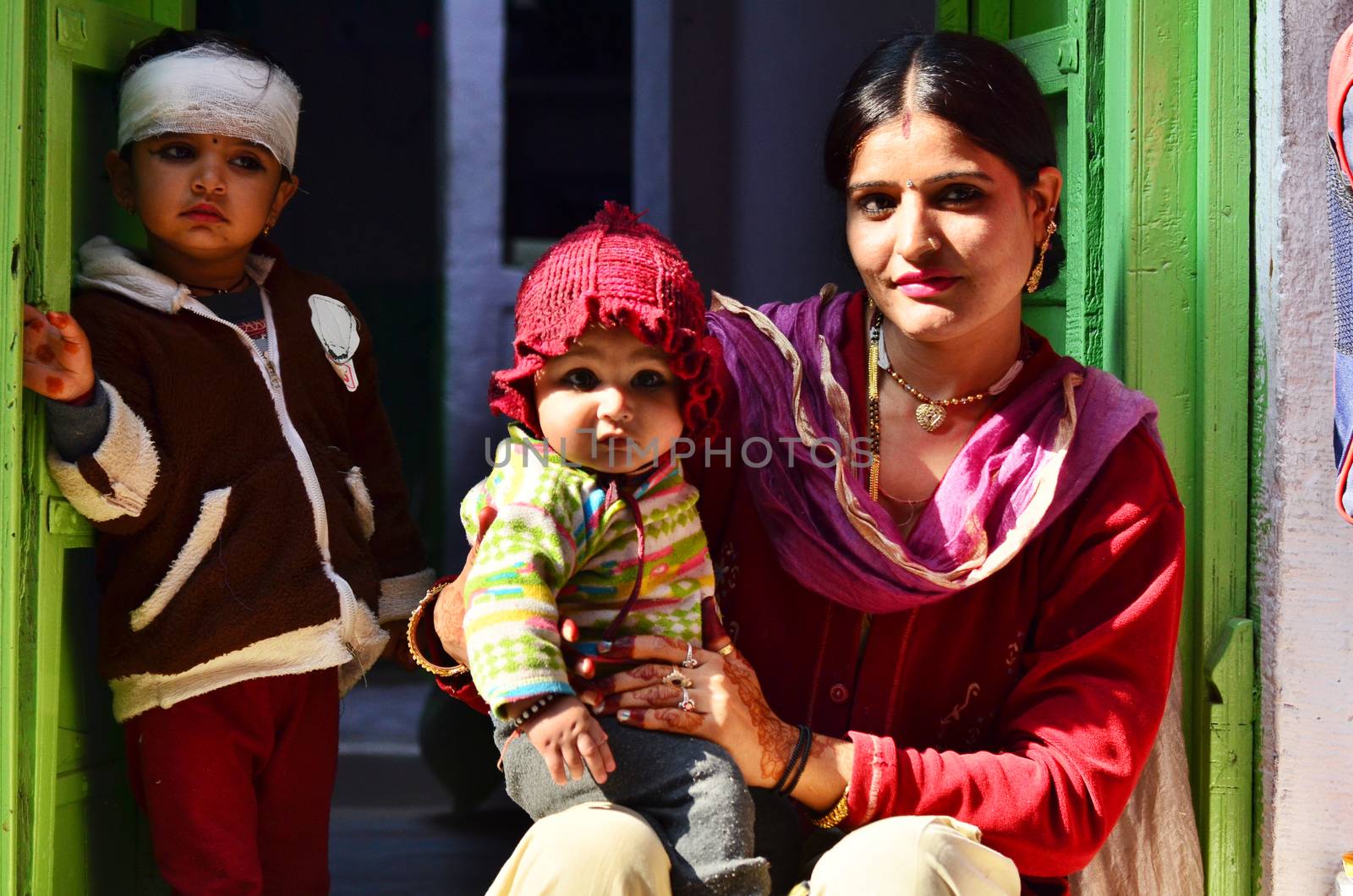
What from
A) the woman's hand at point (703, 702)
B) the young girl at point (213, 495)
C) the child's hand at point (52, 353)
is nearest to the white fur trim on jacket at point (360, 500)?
the young girl at point (213, 495)

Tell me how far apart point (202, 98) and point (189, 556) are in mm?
695

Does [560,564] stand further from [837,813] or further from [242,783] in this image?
[242,783]

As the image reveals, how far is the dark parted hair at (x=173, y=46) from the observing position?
212cm

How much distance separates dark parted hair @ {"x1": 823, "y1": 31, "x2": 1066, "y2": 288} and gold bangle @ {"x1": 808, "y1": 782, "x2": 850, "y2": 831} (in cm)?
90

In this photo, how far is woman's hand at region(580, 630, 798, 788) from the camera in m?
1.69

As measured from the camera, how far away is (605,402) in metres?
1.68

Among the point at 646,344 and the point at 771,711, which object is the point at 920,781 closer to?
the point at 771,711

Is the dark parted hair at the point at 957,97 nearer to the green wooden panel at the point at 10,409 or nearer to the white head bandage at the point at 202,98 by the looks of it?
the white head bandage at the point at 202,98

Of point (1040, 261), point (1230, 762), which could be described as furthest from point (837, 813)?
point (1040, 261)

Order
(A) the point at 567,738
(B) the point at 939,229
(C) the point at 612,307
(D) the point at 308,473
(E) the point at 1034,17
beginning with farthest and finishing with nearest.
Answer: (E) the point at 1034,17 → (D) the point at 308,473 → (B) the point at 939,229 → (C) the point at 612,307 → (A) the point at 567,738

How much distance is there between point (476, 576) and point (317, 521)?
1.92 feet

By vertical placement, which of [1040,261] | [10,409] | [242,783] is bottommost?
[242,783]

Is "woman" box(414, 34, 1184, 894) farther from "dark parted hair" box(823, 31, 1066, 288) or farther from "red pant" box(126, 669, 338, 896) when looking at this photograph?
"red pant" box(126, 669, 338, 896)

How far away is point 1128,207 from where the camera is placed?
2188 millimetres
